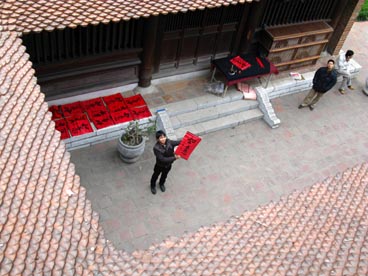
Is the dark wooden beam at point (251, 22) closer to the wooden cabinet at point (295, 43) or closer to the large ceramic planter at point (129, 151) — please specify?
the wooden cabinet at point (295, 43)

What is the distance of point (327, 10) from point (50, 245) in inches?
475

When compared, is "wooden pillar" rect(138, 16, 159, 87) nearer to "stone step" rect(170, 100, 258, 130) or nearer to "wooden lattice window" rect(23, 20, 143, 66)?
"wooden lattice window" rect(23, 20, 143, 66)

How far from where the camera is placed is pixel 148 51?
12.1 m

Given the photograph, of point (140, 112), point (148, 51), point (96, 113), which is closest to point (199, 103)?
point (140, 112)

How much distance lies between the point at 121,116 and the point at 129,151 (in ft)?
4.15

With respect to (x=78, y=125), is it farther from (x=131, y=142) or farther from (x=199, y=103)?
(x=199, y=103)

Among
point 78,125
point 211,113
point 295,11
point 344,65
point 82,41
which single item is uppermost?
point 295,11

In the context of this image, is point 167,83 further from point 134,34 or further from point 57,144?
point 57,144

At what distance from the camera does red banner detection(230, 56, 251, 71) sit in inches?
510

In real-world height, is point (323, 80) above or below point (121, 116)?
above

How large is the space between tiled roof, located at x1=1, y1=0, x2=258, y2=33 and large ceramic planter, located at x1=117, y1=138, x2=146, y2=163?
3215mm

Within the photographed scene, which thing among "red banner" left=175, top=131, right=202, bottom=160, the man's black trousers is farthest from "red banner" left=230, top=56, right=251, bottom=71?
the man's black trousers

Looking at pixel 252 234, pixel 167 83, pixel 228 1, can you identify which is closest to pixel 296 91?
pixel 167 83

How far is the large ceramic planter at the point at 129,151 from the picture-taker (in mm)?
11195
